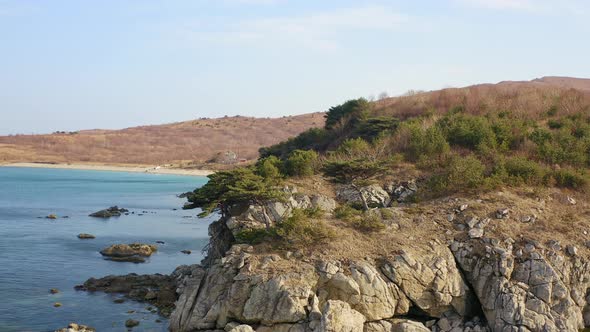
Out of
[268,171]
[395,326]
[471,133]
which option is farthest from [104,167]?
[395,326]

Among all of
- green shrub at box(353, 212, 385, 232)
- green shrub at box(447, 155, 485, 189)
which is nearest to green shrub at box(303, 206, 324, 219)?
green shrub at box(353, 212, 385, 232)

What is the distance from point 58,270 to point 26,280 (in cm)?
233

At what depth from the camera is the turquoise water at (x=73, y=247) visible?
24734 millimetres

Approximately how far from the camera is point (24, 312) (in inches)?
982

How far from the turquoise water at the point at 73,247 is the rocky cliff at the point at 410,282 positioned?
5047mm

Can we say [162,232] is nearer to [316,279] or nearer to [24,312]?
[24,312]

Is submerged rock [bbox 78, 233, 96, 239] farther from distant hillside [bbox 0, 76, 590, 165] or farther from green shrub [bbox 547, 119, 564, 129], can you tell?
green shrub [bbox 547, 119, 564, 129]

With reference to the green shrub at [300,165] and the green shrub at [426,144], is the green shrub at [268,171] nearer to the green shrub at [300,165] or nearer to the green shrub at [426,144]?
the green shrub at [300,165]

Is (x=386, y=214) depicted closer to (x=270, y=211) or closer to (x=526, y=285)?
(x=270, y=211)

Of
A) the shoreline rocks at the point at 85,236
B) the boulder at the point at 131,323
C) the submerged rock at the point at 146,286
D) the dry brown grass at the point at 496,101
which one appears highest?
the dry brown grass at the point at 496,101

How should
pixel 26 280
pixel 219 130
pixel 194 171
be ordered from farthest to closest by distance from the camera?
pixel 219 130 → pixel 194 171 → pixel 26 280

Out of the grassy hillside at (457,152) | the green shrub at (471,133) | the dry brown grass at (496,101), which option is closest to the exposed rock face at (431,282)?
the grassy hillside at (457,152)

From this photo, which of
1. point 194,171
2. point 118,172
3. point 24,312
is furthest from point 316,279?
point 118,172

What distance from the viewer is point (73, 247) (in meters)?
38.7
